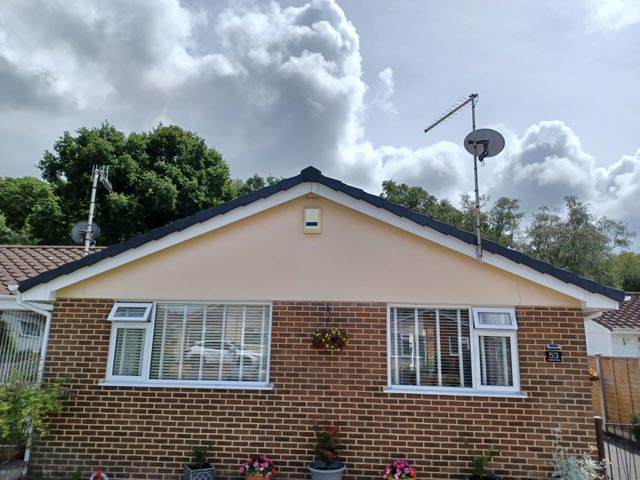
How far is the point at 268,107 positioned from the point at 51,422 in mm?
12053

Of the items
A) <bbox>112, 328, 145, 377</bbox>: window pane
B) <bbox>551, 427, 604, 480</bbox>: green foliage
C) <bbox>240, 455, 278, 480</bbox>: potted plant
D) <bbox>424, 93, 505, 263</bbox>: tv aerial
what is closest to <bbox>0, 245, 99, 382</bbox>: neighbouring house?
<bbox>112, 328, 145, 377</bbox>: window pane

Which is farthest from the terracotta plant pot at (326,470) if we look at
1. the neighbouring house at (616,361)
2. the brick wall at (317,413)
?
the neighbouring house at (616,361)

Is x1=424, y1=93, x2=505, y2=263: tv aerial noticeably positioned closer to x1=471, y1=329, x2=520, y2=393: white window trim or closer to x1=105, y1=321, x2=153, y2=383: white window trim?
x1=471, y1=329, x2=520, y2=393: white window trim

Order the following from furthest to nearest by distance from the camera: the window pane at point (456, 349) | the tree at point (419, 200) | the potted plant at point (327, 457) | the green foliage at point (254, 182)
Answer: the green foliage at point (254, 182) < the tree at point (419, 200) < the window pane at point (456, 349) < the potted plant at point (327, 457)

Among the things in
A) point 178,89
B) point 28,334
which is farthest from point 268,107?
point 28,334

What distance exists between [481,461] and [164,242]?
20.5ft

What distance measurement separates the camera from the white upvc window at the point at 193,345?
23.6ft

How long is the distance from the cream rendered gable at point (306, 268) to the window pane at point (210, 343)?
0.30m

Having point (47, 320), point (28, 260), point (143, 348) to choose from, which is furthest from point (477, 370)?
point (28, 260)

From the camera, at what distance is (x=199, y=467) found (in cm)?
655

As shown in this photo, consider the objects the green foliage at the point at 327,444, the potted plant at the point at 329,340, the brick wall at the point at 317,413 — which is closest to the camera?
the green foliage at the point at 327,444

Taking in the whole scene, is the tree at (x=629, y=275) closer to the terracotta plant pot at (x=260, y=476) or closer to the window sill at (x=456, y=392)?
the window sill at (x=456, y=392)

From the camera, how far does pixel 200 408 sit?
274 inches

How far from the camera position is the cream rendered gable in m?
7.09
